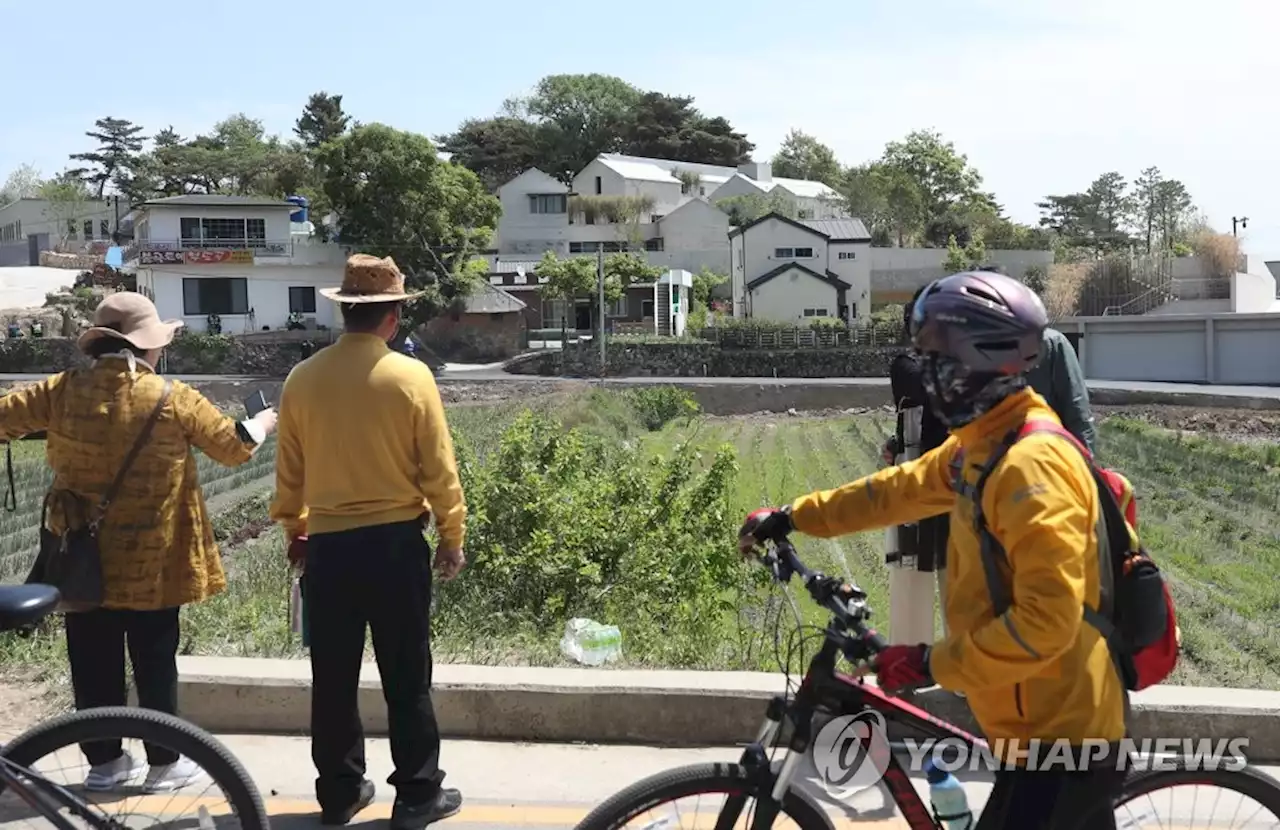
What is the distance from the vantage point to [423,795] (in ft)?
13.3

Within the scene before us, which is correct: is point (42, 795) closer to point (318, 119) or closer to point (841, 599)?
point (841, 599)

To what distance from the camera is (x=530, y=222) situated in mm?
67938

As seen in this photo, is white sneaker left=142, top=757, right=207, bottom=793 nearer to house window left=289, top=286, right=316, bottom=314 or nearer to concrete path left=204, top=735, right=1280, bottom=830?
concrete path left=204, top=735, right=1280, bottom=830

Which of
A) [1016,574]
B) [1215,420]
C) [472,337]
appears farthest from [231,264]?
[1016,574]

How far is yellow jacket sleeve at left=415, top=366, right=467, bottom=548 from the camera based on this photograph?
158 inches

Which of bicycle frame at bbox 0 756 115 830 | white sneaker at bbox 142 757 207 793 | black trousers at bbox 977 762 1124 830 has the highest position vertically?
black trousers at bbox 977 762 1124 830

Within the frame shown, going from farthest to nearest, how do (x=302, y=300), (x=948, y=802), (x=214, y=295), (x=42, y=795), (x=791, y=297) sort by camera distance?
(x=791, y=297) < (x=302, y=300) < (x=214, y=295) < (x=42, y=795) < (x=948, y=802)

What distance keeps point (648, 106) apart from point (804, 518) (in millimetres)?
89197

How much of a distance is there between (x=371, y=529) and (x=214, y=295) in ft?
154

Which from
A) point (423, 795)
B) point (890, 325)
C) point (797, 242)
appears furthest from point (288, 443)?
point (797, 242)

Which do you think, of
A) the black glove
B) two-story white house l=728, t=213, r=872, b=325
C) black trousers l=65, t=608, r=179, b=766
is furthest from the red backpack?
two-story white house l=728, t=213, r=872, b=325

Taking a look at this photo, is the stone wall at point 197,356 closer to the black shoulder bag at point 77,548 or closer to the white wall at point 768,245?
the white wall at point 768,245

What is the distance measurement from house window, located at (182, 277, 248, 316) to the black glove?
4780cm

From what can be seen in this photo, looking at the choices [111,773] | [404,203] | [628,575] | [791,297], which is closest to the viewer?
[111,773]
